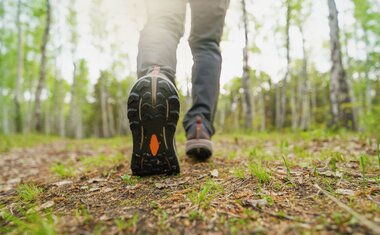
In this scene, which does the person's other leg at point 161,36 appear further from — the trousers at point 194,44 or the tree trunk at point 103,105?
the tree trunk at point 103,105

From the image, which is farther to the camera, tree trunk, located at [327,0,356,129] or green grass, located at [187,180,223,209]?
tree trunk, located at [327,0,356,129]

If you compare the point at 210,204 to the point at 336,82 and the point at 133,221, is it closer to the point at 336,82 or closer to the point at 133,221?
the point at 133,221

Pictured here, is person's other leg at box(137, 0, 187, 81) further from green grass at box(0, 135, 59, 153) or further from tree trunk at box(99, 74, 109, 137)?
tree trunk at box(99, 74, 109, 137)

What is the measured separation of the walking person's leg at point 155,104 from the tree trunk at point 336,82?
5.24 metres

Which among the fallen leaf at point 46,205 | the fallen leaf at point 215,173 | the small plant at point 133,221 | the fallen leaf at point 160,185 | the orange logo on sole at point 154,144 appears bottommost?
the fallen leaf at point 46,205

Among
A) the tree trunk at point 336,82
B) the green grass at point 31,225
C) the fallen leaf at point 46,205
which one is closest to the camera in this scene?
the green grass at point 31,225

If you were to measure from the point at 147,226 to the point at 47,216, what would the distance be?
1.31 feet

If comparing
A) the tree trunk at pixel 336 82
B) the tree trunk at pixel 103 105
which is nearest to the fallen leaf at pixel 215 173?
the tree trunk at pixel 336 82

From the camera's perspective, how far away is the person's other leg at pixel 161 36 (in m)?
1.45

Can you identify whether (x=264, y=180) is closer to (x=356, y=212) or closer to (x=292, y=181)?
(x=292, y=181)

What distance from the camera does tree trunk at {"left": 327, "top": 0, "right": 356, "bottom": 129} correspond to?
578 cm

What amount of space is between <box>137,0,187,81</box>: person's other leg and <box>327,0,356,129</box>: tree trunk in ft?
16.8

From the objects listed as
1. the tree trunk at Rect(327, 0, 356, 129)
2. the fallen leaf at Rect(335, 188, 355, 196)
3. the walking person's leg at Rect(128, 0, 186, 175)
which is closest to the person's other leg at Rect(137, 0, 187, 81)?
the walking person's leg at Rect(128, 0, 186, 175)

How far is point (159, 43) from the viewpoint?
1.50 m
